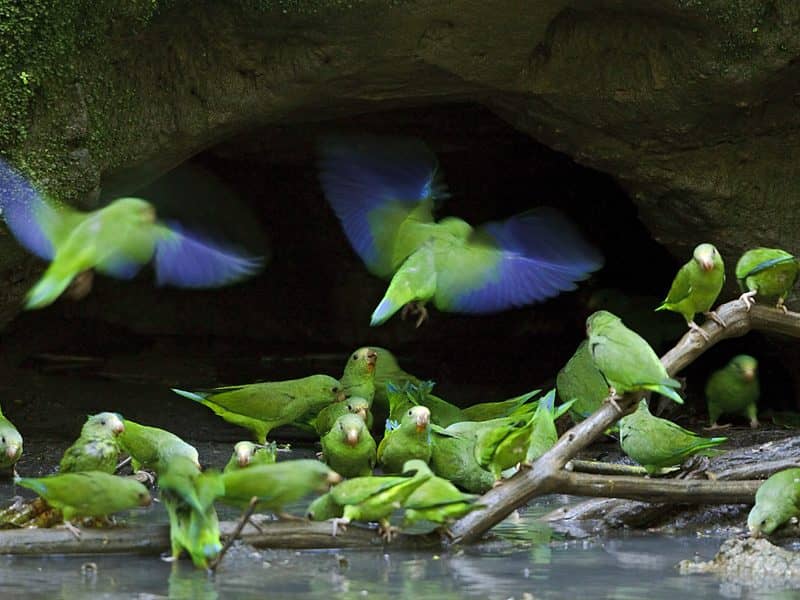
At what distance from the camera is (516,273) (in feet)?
21.6

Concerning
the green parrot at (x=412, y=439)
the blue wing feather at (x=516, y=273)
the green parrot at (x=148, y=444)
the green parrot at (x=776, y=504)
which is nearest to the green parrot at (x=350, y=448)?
the green parrot at (x=412, y=439)

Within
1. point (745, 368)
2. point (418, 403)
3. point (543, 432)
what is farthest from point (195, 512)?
point (745, 368)

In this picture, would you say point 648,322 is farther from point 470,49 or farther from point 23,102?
point 23,102

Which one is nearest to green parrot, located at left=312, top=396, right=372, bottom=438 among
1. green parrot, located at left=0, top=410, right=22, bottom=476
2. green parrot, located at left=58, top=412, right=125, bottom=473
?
green parrot, located at left=58, top=412, right=125, bottom=473

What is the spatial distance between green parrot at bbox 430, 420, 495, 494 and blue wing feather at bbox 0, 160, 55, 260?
6.69 ft

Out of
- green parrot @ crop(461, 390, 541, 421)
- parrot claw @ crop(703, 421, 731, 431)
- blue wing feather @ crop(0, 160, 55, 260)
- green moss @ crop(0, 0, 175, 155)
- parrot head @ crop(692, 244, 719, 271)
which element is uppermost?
green moss @ crop(0, 0, 175, 155)

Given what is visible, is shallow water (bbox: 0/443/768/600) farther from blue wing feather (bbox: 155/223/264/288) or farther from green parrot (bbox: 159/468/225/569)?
blue wing feather (bbox: 155/223/264/288)

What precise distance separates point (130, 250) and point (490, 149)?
5283 millimetres

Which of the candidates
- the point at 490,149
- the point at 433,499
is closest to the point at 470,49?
the point at 433,499

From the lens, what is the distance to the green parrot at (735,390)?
7668 millimetres

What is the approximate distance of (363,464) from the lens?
5.49 m

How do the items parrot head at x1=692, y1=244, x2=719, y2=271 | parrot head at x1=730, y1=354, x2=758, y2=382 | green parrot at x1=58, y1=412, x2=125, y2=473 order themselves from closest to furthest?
1. green parrot at x1=58, y1=412, x2=125, y2=473
2. parrot head at x1=692, y1=244, x2=719, y2=271
3. parrot head at x1=730, y1=354, x2=758, y2=382

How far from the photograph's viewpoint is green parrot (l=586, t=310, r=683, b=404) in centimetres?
486

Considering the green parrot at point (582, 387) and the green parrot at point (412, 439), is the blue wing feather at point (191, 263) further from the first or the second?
the green parrot at point (582, 387)
